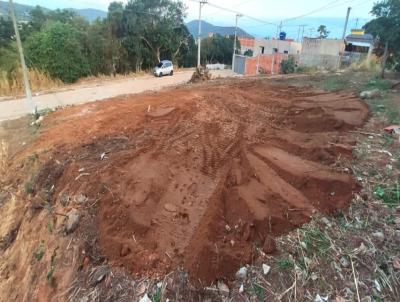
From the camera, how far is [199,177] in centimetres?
439

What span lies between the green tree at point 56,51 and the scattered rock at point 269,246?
1848cm

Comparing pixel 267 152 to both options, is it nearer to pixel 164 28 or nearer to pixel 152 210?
pixel 152 210

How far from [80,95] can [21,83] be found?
11.8 feet

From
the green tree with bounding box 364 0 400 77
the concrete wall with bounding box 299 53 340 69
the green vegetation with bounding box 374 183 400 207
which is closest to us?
the green vegetation with bounding box 374 183 400 207

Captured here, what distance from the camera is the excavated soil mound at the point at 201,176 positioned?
3.10 metres

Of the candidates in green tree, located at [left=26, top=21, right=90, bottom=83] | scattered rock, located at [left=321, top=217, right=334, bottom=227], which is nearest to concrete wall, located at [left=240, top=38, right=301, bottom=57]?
green tree, located at [left=26, top=21, right=90, bottom=83]

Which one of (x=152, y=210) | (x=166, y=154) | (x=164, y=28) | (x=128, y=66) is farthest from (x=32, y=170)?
(x=164, y=28)

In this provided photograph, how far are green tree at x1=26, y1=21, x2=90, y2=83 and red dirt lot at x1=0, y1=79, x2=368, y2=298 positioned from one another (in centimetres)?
1203

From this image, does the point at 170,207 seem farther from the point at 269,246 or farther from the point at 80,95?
the point at 80,95

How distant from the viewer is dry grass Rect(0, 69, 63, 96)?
14.9 m

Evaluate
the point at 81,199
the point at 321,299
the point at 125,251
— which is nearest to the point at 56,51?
the point at 81,199

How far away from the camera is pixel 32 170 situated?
19.2 ft

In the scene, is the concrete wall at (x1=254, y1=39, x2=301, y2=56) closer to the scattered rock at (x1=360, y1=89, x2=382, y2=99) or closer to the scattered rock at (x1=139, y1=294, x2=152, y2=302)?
the scattered rock at (x1=360, y1=89, x2=382, y2=99)

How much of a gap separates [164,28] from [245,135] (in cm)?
2231
